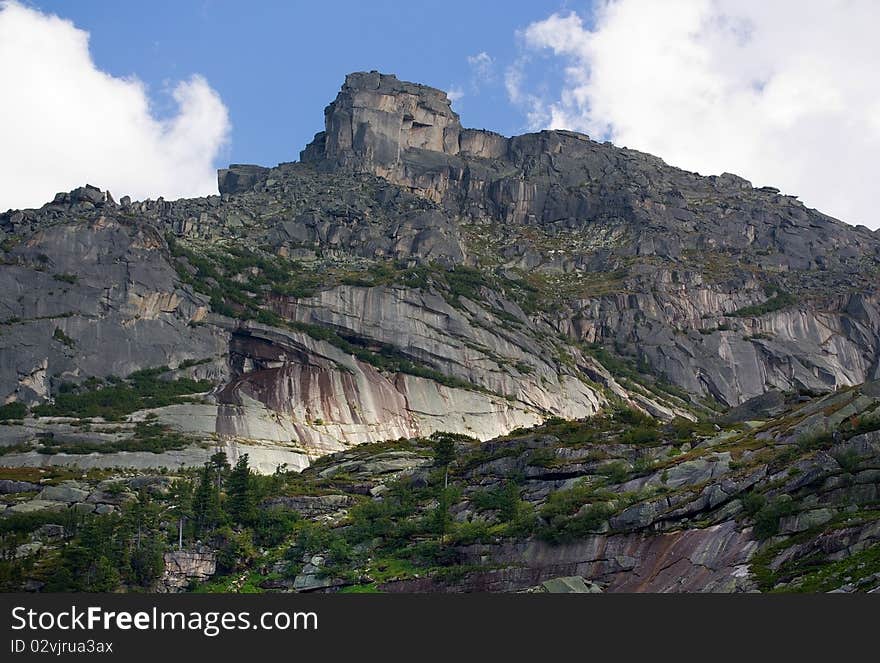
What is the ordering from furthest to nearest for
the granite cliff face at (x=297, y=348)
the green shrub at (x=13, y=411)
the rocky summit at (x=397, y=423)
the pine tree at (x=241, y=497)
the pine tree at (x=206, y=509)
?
the granite cliff face at (x=297, y=348) < the green shrub at (x=13, y=411) < the pine tree at (x=241, y=497) < the pine tree at (x=206, y=509) < the rocky summit at (x=397, y=423)

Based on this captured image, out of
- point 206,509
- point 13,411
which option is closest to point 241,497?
point 206,509

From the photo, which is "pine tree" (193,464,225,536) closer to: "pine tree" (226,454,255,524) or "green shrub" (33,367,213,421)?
"pine tree" (226,454,255,524)

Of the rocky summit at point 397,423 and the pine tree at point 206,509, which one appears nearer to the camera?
the rocky summit at point 397,423

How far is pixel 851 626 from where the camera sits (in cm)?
4319

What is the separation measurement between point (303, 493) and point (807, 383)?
10719 centimetres

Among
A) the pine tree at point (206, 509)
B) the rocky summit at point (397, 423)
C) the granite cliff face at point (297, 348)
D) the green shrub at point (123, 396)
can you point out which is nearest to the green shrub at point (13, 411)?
the rocky summit at point (397, 423)

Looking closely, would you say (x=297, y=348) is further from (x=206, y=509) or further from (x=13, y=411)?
(x=206, y=509)

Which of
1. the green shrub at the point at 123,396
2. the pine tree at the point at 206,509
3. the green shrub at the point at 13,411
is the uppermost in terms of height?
the green shrub at the point at 123,396

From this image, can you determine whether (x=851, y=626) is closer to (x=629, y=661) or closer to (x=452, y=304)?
(x=629, y=661)

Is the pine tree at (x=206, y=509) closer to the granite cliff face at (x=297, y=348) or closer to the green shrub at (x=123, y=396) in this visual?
the granite cliff face at (x=297, y=348)

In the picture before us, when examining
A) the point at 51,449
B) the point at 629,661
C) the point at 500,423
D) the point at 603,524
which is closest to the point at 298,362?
the point at 500,423

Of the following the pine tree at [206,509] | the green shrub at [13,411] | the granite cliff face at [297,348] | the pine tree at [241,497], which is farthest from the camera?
the granite cliff face at [297,348]

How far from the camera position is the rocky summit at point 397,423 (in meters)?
73.6

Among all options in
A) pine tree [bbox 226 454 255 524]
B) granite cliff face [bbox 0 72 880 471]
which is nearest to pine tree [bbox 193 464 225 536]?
pine tree [bbox 226 454 255 524]
